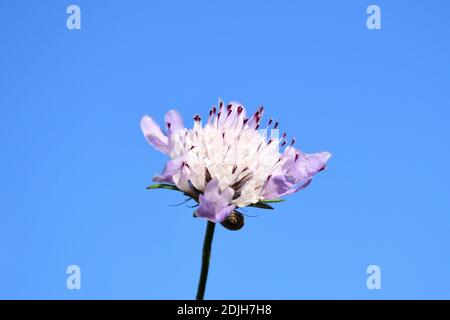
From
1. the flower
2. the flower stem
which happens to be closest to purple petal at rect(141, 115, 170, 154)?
the flower

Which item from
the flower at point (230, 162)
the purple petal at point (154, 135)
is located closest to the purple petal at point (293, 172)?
the flower at point (230, 162)

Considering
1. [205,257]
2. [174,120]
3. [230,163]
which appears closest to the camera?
[205,257]

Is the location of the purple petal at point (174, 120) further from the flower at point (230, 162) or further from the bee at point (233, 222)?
the bee at point (233, 222)

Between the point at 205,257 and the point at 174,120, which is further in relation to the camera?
the point at 174,120

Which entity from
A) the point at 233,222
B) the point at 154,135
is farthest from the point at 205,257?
the point at 154,135

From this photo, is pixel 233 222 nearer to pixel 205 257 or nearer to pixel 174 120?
pixel 205 257

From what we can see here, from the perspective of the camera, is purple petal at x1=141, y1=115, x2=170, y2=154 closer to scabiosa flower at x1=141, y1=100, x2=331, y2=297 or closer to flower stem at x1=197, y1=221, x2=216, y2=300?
scabiosa flower at x1=141, y1=100, x2=331, y2=297

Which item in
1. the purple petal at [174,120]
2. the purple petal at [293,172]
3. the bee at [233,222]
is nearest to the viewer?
the bee at [233,222]
